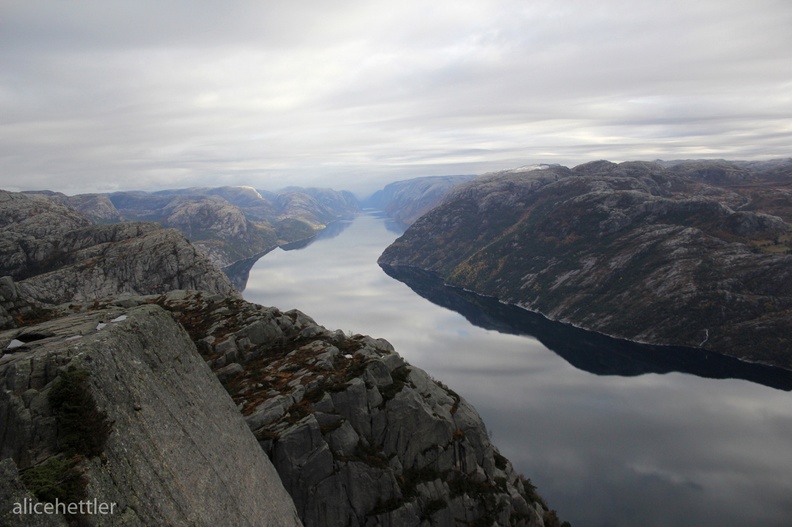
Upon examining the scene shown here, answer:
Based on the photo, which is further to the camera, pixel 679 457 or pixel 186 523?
pixel 679 457

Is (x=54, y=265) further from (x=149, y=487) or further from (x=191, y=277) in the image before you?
(x=149, y=487)

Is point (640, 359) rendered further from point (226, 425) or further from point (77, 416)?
point (77, 416)

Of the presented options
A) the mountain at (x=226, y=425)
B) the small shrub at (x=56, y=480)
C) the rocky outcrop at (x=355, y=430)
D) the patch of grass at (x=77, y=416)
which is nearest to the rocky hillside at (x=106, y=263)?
the mountain at (x=226, y=425)

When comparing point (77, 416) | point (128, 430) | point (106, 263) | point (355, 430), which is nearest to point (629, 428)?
point (355, 430)

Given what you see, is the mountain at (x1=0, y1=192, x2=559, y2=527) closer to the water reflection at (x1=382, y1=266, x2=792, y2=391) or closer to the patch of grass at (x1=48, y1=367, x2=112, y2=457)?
the patch of grass at (x1=48, y1=367, x2=112, y2=457)

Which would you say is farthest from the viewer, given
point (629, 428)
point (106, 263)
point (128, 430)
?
point (106, 263)

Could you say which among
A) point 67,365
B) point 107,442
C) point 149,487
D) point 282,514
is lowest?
point 282,514

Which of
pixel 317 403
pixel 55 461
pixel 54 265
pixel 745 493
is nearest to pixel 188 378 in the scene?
pixel 55 461
